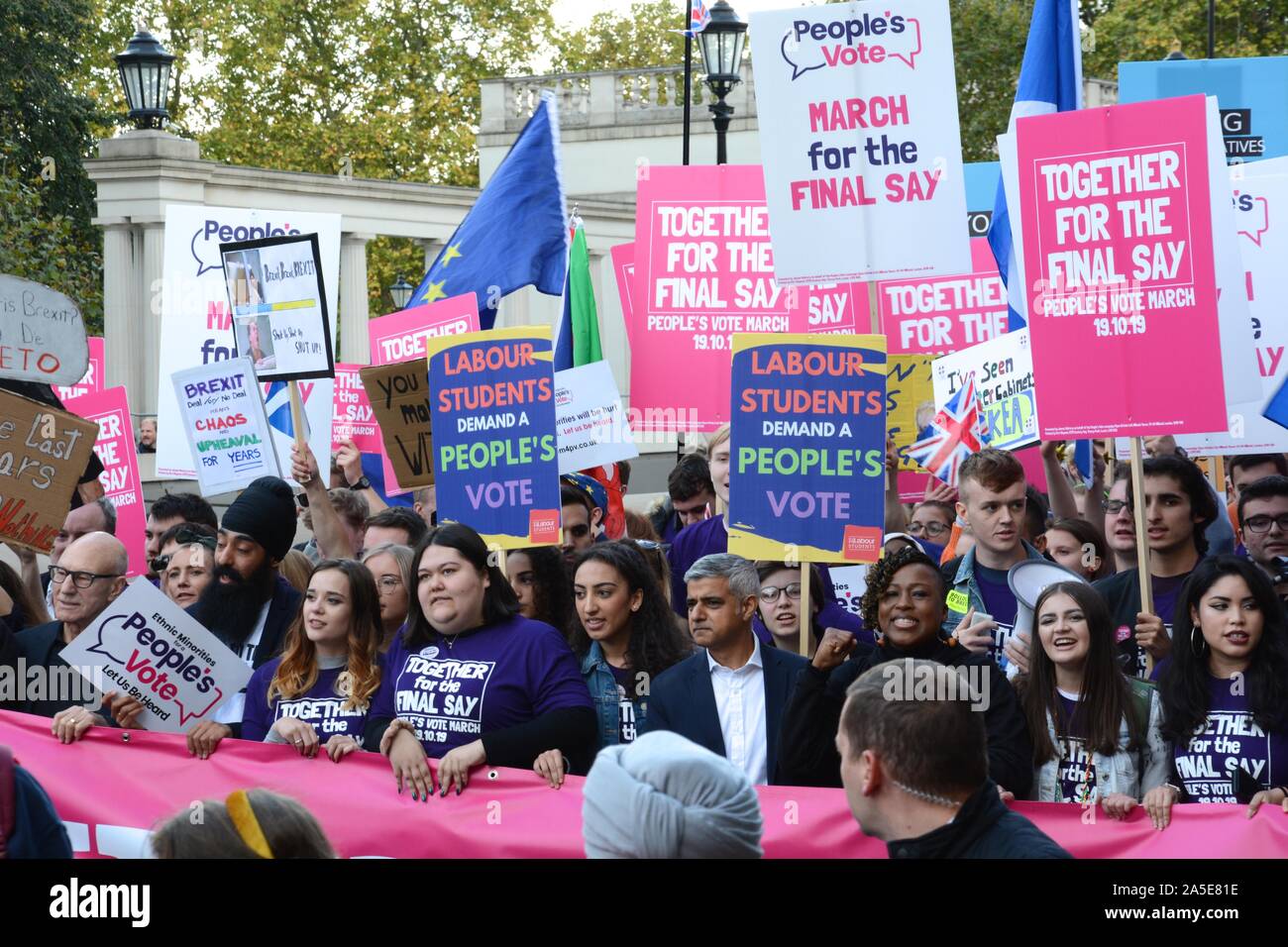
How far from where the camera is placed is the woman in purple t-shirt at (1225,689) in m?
5.23

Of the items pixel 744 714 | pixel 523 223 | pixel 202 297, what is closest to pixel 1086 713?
pixel 744 714

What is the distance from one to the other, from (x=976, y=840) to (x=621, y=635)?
9.35ft

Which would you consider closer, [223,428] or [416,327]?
[223,428]

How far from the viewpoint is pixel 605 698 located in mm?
6188

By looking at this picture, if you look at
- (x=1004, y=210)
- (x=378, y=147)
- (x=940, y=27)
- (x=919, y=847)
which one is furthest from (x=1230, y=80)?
(x=378, y=147)

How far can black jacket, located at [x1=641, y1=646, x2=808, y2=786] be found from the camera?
19.2 feet

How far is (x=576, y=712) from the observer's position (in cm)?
587

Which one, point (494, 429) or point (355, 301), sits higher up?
point (355, 301)

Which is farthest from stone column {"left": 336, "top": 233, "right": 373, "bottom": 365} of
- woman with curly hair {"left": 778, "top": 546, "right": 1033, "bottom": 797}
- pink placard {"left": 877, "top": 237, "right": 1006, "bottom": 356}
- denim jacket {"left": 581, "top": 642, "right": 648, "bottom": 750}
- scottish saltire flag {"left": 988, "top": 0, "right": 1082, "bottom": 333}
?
woman with curly hair {"left": 778, "top": 546, "right": 1033, "bottom": 797}

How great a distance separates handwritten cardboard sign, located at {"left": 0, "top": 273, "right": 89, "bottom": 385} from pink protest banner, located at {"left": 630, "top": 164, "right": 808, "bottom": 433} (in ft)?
12.0

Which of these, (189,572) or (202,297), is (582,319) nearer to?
(202,297)

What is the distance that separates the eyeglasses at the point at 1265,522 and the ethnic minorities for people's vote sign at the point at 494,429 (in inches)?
104

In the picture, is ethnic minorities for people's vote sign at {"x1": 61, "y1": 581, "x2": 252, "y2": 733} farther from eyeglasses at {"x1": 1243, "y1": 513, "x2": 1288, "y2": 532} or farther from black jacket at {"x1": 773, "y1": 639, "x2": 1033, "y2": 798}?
eyeglasses at {"x1": 1243, "y1": 513, "x2": 1288, "y2": 532}

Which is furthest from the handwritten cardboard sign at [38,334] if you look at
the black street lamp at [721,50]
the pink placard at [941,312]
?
the black street lamp at [721,50]
